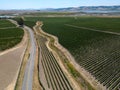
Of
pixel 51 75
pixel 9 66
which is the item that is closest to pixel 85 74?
pixel 51 75

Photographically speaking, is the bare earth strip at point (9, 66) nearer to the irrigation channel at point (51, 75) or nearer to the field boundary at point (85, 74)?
the irrigation channel at point (51, 75)

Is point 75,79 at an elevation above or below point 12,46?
above

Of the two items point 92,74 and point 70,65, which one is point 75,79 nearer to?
point 92,74

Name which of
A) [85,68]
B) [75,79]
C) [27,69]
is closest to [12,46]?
[27,69]

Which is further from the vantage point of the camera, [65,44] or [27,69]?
[65,44]

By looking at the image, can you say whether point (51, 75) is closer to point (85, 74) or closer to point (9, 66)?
point (85, 74)

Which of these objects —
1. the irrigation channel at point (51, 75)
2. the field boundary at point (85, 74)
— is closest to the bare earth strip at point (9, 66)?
the irrigation channel at point (51, 75)

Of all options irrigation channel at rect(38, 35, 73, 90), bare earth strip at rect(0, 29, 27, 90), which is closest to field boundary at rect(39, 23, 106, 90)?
irrigation channel at rect(38, 35, 73, 90)
